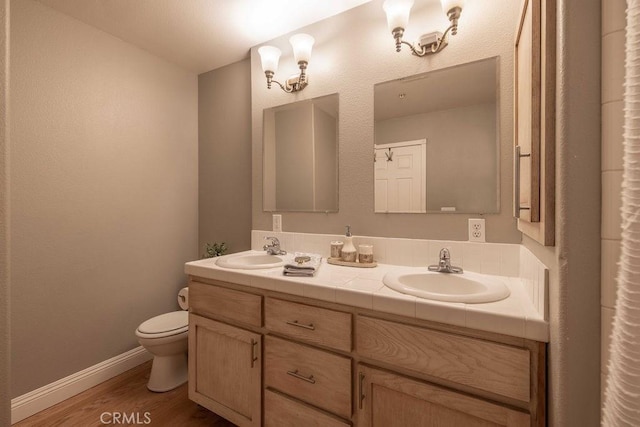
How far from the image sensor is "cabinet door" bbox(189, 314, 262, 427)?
4.25 feet

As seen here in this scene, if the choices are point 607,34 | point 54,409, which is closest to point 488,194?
point 607,34

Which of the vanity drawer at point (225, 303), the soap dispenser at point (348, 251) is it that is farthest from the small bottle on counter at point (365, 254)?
the vanity drawer at point (225, 303)

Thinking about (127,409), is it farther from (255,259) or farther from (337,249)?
(337,249)

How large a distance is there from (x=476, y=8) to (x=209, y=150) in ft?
6.88

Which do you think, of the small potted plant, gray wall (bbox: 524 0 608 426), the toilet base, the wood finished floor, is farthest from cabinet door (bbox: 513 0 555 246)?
the toilet base

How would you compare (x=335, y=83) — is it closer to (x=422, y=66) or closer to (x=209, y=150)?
(x=422, y=66)

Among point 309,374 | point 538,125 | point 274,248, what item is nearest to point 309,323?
point 309,374

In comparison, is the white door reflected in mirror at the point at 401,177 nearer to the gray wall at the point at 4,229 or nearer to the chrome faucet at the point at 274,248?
the chrome faucet at the point at 274,248

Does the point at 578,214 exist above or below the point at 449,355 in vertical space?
above

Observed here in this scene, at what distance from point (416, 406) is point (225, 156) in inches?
84.1

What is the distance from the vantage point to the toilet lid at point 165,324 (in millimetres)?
1786

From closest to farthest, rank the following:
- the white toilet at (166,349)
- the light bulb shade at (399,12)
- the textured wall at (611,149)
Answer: the textured wall at (611,149) → the light bulb shade at (399,12) → the white toilet at (166,349)

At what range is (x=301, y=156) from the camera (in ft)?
6.14

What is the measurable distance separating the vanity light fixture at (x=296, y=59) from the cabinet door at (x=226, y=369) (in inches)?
59.3
